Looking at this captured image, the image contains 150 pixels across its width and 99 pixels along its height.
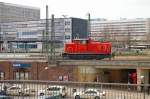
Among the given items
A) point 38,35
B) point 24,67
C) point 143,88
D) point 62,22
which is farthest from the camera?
point 38,35

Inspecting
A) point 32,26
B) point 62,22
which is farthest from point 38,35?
point 62,22

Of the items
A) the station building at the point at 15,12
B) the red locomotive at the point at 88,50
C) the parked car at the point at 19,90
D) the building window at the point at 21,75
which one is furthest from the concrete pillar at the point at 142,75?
the station building at the point at 15,12

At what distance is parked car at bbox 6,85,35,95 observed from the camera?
10391 mm

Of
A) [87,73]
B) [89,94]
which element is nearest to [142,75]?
[87,73]

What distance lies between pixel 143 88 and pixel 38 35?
97.7 metres

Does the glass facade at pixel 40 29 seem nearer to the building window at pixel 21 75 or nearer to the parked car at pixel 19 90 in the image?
the building window at pixel 21 75

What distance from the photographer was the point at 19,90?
10.6m

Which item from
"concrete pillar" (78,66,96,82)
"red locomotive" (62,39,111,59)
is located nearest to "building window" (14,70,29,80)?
"red locomotive" (62,39,111,59)

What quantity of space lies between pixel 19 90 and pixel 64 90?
1.25 m

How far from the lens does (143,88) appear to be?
9.77 meters

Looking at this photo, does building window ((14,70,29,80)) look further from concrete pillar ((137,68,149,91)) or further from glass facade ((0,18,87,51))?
glass facade ((0,18,87,51))

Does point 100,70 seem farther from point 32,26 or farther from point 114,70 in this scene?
point 32,26

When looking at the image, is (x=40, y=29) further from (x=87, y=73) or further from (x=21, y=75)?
(x=87, y=73)

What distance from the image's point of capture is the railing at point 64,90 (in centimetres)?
999
